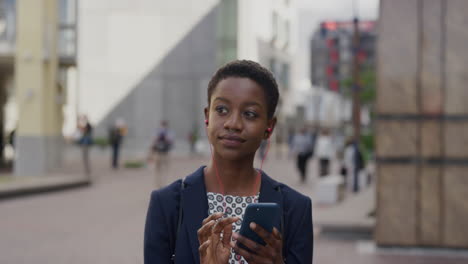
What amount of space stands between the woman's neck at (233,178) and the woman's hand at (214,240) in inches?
9.5

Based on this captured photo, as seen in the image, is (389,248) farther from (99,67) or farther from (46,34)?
(99,67)

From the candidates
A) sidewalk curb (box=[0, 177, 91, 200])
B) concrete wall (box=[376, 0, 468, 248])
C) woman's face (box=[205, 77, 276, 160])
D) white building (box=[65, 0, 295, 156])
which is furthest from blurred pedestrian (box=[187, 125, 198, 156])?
woman's face (box=[205, 77, 276, 160])

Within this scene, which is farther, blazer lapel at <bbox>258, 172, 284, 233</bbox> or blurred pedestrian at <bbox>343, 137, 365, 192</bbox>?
blurred pedestrian at <bbox>343, 137, 365, 192</bbox>

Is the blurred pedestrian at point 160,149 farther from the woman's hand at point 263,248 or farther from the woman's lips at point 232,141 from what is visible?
the woman's hand at point 263,248

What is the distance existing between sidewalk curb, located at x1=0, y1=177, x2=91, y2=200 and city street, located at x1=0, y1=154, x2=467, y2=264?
205 mm

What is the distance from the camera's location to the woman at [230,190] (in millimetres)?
2270

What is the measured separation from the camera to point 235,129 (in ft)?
7.39

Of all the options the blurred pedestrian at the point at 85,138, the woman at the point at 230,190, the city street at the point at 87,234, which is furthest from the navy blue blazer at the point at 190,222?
the blurred pedestrian at the point at 85,138

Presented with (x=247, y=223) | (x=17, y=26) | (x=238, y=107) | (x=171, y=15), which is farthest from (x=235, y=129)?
(x=171, y=15)

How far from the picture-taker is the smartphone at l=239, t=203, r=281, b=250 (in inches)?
79.9

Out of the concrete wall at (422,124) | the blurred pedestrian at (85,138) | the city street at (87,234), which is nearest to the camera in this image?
the city street at (87,234)

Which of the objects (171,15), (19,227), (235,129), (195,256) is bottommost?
(19,227)

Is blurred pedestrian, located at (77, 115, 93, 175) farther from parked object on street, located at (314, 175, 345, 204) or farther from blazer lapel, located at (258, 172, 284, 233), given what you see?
blazer lapel, located at (258, 172, 284, 233)

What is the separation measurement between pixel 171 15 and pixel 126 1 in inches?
113
